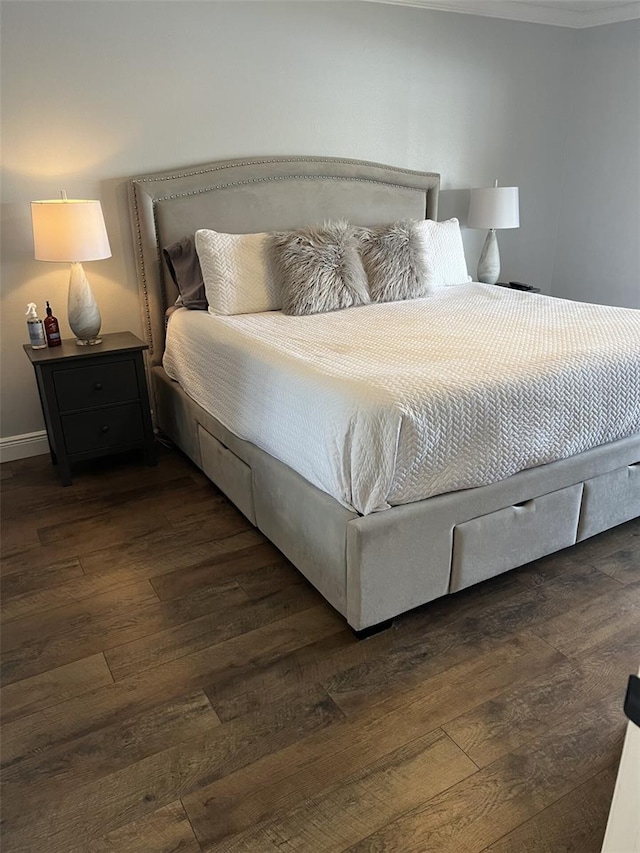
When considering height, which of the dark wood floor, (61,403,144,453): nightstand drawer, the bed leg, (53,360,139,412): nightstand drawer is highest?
(53,360,139,412): nightstand drawer

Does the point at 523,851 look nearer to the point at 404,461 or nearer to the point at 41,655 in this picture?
the point at 404,461

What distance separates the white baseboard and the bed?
0.62 metres

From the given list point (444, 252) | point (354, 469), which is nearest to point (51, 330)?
point (354, 469)

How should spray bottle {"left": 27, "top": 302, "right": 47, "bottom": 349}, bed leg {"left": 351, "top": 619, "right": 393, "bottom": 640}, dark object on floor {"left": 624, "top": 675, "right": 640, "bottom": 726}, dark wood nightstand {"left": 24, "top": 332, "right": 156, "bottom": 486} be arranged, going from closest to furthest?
dark object on floor {"left": 624, "top": 675, "right": 640, "bottom": 726} < bed leg {"left": 351, "top": 619, "right": 393, "bottom": 640} < dark wood nightstand {"left": 24, "top": 332, "right": 156, "bottom": 486} < spray bottle {"left": 27, "top": 302, "right": 47, "bottom": 349}

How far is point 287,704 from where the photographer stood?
1.68 metres

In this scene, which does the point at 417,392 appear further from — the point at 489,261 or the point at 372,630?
the point at 489,261

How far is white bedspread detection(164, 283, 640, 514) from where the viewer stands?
1759mm

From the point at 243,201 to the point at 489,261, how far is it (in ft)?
5.83

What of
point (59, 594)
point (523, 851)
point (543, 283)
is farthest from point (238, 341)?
point (543, 283)

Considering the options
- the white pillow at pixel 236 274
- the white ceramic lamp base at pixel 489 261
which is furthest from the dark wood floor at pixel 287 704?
the white ceramic lamp base at pixel 489 261

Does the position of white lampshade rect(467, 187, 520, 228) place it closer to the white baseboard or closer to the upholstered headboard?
the upholstered headboard

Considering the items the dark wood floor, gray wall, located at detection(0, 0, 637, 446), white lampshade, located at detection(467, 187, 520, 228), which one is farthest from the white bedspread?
white lampshade, located at detection(467, 187, 520, 228)

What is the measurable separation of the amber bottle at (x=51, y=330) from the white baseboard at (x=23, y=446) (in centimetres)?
56

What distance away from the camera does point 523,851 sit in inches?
51.5
